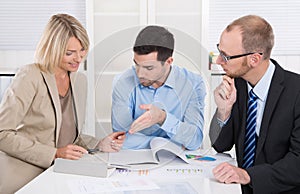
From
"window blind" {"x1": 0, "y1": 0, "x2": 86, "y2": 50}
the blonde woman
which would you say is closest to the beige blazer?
the blonde woman

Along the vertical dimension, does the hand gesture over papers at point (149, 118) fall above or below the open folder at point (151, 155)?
above

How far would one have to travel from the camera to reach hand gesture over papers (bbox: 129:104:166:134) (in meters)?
1.55

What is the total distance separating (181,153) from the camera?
65.8 inches

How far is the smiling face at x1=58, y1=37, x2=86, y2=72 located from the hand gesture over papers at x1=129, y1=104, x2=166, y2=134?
40 centimetres

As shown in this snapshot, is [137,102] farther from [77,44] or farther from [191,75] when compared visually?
[77,44]

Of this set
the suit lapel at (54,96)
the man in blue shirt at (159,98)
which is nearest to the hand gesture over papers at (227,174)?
the man in blue shirt at (159,98)

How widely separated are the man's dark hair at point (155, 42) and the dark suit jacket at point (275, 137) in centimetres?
31

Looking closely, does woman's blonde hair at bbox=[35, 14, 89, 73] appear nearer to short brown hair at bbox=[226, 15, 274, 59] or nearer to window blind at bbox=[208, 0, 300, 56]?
short brown hair at bbox=[226, 15, 274, 59]

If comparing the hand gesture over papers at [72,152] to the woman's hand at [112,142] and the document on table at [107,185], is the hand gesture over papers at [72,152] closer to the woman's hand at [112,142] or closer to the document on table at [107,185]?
the woman's hand at [112,142]

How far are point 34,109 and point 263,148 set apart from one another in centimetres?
84

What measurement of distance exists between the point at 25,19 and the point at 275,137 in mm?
2627

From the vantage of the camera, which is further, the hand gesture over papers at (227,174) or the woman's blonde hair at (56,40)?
the woman's blonde hair at (56,40)

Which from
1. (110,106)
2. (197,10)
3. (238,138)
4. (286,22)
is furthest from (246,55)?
(286,22)

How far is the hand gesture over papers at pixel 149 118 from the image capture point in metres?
1.55
